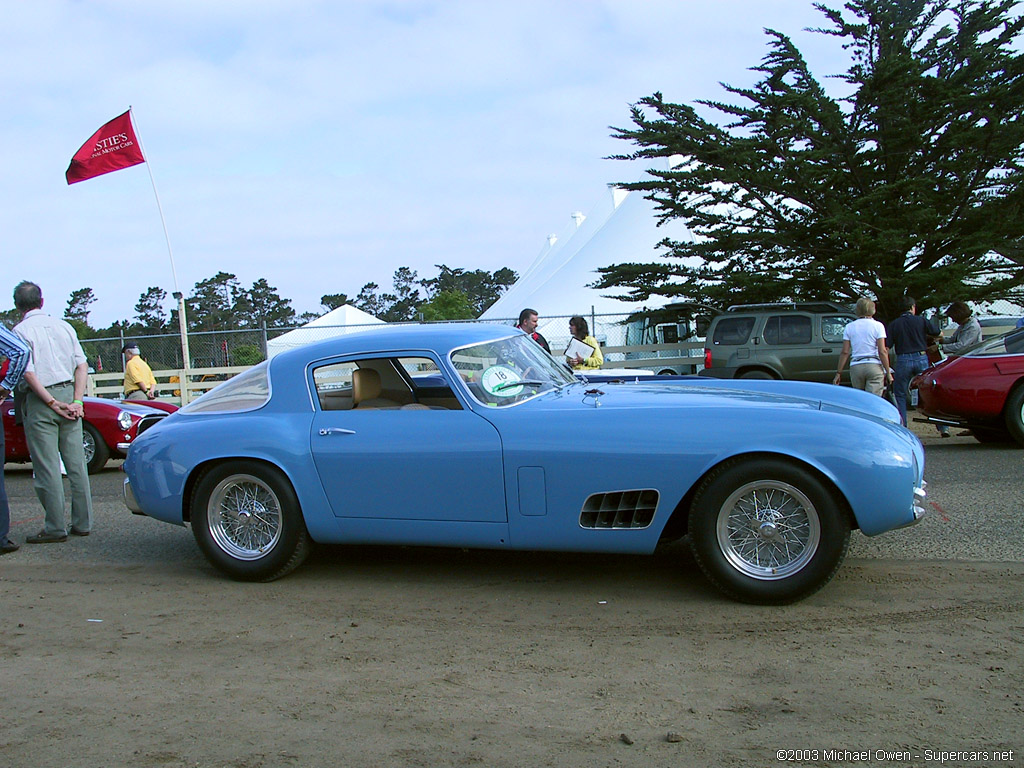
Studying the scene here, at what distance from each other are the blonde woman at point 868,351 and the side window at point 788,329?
6.03m

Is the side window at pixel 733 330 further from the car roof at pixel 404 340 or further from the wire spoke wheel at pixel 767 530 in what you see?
the wire spoke wheel at pixel 767 530

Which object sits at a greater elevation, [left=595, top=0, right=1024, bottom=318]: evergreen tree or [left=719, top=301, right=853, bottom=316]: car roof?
[left=595, top=0, right=1024, bottom=318]: evergreen tree

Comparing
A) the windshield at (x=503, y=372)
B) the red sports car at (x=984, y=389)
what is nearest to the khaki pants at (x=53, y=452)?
the windshield at (x=503, y=372)

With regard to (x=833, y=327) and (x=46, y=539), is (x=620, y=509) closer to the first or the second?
(x=46, y=539)

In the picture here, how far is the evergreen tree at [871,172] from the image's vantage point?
16594mm

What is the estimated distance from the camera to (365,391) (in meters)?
5.11

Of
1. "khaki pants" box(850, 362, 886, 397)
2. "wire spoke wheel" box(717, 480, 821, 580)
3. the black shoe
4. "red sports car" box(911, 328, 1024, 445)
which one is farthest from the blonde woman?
the black shoe

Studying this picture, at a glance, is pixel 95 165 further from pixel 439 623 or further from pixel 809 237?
pixel 439 623

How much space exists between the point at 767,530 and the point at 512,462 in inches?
49.2

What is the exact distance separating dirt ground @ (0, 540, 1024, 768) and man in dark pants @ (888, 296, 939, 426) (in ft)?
20.4

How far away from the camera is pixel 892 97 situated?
1662 centimetres

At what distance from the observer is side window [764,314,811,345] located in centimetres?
1571

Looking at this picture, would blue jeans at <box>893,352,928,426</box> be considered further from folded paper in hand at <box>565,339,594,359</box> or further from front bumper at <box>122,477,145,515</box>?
front bumper at <box>122,477,145,515</box>

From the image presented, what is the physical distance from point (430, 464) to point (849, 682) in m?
2.22
